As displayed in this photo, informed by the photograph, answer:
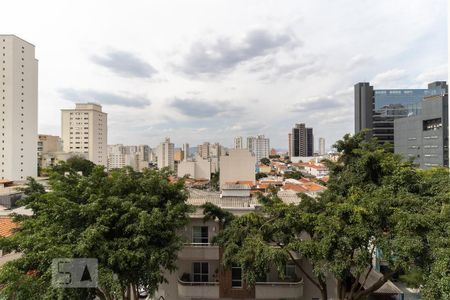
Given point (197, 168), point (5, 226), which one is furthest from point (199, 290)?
point (197, 168)

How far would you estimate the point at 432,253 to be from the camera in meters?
6.86

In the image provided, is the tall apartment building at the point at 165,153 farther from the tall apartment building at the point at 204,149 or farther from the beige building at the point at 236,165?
the beige building at the point at 236,165

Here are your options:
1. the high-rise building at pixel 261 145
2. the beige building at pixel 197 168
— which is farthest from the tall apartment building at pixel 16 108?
the high-rise building at pixel 261 145

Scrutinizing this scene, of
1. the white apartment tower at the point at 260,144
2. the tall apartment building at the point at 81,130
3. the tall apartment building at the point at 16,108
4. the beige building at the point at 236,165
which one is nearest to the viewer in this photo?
the beige building at the point at 236,165

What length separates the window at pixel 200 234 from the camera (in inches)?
432

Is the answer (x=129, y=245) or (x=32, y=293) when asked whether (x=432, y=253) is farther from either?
(x=32, y=293)

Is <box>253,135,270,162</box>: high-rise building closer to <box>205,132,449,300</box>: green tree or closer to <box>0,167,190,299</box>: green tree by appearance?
<box>205,132,449,300</box>: green tree

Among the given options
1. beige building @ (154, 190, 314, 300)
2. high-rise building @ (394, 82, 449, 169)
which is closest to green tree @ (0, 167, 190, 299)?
beige building @ (154, 190, 314, 300)

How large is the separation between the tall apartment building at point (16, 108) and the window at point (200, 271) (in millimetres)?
64609

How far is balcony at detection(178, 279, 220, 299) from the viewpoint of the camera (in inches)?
412

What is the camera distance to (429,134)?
158 ft

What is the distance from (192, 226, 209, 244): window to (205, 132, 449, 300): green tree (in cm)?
171

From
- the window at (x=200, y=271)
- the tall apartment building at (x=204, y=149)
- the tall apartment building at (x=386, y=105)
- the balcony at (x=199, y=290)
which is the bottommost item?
the balcony at (x=199, y=290)

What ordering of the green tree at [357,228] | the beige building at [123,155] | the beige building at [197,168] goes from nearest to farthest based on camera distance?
1. the green tree at [357,228]
2. the beige building at [197,168]
3. the beige building at [123,155]
